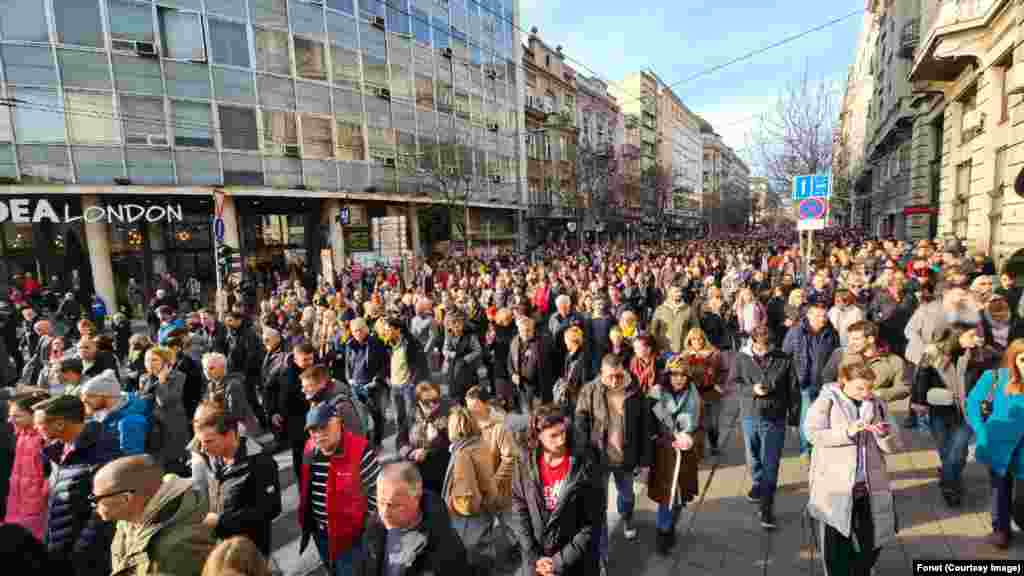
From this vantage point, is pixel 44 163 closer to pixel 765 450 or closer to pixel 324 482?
pixel 324 482

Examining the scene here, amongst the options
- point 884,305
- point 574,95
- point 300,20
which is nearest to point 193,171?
point 300,20

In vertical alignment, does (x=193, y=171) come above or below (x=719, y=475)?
above

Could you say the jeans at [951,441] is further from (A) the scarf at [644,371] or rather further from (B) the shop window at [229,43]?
(B) the shop window at [229,43]

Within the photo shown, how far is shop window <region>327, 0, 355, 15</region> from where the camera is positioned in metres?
21.9

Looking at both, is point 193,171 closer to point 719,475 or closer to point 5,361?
point 5,361

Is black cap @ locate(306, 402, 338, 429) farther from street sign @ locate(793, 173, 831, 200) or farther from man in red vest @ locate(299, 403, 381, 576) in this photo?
street sign @ locate(793, 173, 831, 200)

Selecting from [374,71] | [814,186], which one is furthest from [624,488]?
[374,71]

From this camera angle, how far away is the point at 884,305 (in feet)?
23.7

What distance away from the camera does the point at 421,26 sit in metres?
26.5

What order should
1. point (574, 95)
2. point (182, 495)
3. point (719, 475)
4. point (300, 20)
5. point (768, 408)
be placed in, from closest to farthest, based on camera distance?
1. point (182, 495)
2. point (768, 408)
3. point (719, 475)
4. point (300, 20)
5. point (574, 95)

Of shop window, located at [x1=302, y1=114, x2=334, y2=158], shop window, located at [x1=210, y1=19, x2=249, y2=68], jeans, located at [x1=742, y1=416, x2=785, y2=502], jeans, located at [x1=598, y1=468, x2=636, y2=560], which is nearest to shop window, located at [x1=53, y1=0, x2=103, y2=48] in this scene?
shop window, located at [x1=210, y1=19, x2=249, y2=68]

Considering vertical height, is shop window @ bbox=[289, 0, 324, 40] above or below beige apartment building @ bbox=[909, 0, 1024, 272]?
above

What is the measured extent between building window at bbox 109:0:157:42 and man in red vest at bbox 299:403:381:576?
20.9 meters

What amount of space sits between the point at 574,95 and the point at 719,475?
45.1m
